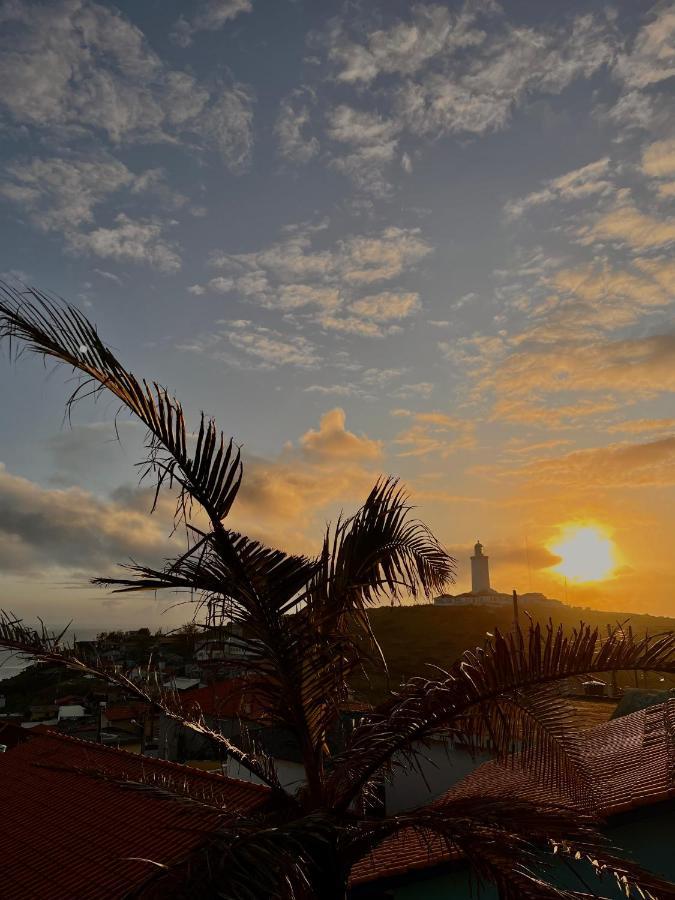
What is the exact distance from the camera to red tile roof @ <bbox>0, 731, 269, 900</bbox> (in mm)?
8781

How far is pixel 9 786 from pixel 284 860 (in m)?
11.7

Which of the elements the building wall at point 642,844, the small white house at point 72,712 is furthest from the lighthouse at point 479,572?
the building wall at point 642,844

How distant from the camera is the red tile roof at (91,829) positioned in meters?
8.78

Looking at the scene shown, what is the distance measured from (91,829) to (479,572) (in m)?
107

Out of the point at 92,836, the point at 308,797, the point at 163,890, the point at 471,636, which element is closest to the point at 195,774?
the point at 92,836

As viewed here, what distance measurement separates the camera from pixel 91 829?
34.1 feet

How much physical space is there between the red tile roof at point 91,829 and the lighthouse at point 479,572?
339ft

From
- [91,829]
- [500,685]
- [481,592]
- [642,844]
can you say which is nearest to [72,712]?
[91,829]

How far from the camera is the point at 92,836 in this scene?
10133mm

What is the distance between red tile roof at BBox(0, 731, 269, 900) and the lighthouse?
103 meters

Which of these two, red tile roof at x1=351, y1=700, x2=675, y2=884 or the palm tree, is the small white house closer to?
red tile roof at x1=351, y1=700, x2=675, y2=884

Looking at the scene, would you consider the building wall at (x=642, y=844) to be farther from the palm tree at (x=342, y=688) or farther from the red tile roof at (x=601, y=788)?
the palm tree at (x=342, y=688)

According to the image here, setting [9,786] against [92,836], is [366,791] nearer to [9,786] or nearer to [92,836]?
[92,836]

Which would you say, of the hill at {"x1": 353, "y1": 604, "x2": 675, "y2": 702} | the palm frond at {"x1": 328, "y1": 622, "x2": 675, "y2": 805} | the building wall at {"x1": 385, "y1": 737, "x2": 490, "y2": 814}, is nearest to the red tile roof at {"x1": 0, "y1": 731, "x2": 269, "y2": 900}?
the palm frond at {"x1": 328, "y1": 622, "x2": 675, "y2": 805}
